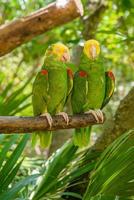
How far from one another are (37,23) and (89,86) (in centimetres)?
31

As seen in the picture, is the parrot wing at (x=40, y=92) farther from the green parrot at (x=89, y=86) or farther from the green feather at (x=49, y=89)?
the green parrot at (x=89, y=86)

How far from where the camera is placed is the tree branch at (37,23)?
1156mm

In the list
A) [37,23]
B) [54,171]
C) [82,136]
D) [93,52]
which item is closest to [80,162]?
[54,171]

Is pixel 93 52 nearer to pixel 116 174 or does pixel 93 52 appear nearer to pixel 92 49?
pixel 92 49

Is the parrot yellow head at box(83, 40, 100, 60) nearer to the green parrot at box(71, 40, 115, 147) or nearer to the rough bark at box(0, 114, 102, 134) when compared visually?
the green parrot at box(71, 40, 115, 147)

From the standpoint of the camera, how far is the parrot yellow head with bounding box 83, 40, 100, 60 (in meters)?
1.30

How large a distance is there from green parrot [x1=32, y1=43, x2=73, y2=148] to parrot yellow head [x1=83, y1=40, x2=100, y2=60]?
0.20 ft

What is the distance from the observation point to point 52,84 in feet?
4.40

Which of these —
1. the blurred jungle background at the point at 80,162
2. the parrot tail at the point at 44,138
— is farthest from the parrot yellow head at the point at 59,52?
the blurred jungle background at the point at 80,162

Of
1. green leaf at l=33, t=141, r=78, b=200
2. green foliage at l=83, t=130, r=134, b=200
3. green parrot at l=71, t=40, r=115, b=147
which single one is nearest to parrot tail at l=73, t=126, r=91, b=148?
green parrot at l=71, t=40, r=115, b=147

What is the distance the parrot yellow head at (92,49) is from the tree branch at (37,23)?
5.5 inches

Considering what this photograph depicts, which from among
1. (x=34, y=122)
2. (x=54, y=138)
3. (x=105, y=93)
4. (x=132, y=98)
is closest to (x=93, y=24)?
(x=54, y=138)

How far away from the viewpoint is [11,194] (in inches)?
63.2

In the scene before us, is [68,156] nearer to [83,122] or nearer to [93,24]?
[83,122]
